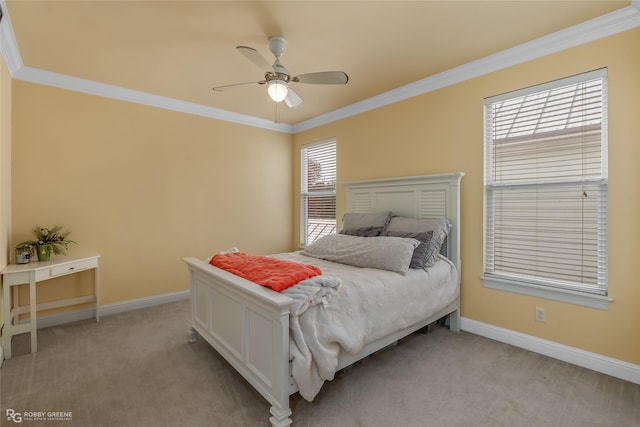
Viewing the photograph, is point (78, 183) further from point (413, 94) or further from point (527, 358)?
point (527, 358)

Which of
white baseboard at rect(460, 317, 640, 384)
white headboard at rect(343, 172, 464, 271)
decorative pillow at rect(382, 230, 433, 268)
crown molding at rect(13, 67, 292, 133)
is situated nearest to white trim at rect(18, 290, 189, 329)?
crown molding at rect(13, 67, 292, 133)

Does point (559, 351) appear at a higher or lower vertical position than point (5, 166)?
lower

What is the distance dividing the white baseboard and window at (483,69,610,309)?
0.39 m

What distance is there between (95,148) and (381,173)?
3.35 metres

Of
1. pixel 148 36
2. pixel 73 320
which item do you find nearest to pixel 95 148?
pixel 148 36

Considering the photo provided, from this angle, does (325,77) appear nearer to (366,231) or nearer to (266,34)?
(266,34)

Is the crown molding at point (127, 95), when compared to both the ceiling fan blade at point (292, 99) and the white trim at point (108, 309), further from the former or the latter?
the white trim at point (108, 309)

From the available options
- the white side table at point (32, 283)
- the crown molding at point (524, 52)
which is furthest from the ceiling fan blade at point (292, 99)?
the white side table at point (32, 283)

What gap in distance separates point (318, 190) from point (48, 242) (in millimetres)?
3327

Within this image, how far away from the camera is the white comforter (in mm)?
1705

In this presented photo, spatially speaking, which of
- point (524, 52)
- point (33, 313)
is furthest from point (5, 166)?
point (524, 52)

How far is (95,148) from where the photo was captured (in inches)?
133

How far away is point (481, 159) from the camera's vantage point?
294cm

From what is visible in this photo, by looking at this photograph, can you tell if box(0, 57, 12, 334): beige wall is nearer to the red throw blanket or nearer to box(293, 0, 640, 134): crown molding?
the red throw blanket
